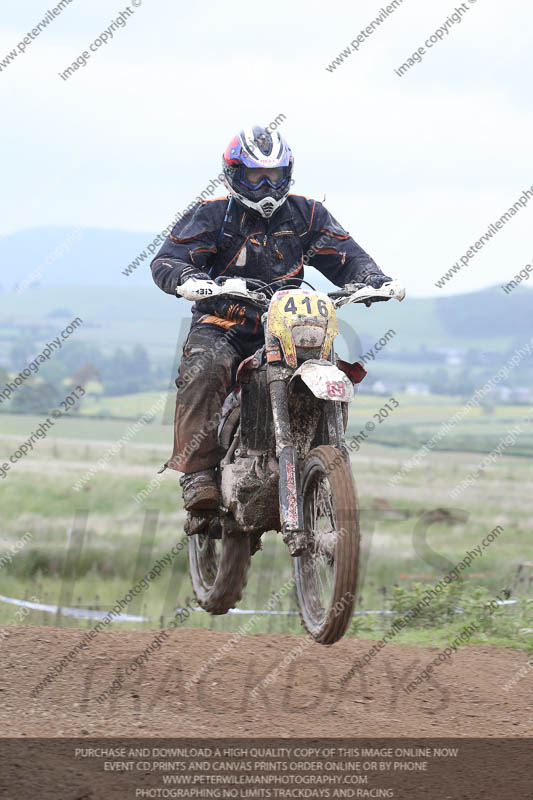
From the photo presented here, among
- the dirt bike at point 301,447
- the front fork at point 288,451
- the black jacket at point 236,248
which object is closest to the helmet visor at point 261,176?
the black jacket at point 236,248

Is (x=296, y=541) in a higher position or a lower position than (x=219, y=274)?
lower

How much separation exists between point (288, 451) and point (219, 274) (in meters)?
1.71

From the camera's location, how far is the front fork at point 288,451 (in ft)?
21.2

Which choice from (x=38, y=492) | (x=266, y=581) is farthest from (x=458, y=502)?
(x=266, y=581)

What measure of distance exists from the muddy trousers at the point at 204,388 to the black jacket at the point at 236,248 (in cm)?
12

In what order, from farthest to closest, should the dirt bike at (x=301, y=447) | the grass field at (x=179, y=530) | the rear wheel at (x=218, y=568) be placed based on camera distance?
the grass field at (x=179, y=530) → the rear wheel at (x=218, y=568) → the dirt bike at (x=301, y=447)

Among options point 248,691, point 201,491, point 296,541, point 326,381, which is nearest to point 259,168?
point 326,381

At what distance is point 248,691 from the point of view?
24.1ft

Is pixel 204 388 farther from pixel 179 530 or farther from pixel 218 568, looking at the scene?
pixel 179 530

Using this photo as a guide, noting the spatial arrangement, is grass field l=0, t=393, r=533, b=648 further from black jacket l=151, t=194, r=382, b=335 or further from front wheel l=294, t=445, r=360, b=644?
black jacket l=151, t=194, r=382, b=335

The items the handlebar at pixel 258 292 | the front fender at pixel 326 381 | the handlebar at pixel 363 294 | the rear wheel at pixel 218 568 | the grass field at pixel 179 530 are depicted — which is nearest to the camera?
the front fender at pixel 326 381

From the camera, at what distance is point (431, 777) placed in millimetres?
5566

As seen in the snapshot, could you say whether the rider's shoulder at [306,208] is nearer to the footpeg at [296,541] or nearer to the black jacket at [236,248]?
the black jacket at [236,248]

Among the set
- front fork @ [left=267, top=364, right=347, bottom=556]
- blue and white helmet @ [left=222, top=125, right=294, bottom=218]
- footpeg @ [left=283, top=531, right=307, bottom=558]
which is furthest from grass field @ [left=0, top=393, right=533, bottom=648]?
blue and white helmet @ [left=222, top=125, right=294, bottom=218]
